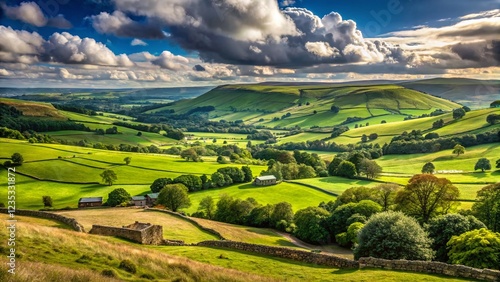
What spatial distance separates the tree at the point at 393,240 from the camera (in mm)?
29359

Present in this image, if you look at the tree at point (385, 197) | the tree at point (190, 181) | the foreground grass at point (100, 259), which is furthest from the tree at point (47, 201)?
the tree at point (385, 197)

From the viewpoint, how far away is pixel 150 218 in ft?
166

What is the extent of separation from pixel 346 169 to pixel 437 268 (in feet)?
304

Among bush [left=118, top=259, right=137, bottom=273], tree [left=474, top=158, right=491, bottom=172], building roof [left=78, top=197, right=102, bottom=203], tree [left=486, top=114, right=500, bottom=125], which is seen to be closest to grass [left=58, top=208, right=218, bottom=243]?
bush [left=118, top=259, right=137, bottom=273]

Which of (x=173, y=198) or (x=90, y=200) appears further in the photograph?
(x=90, y=200)

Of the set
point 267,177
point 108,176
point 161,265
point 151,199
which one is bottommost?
point 151,199

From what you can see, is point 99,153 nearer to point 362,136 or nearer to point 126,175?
point 126,175

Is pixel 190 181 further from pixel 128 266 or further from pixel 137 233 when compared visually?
pixel 128 266

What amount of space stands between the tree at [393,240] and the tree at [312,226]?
28079 mm

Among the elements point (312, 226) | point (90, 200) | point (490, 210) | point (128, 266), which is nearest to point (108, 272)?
point (128, 266)

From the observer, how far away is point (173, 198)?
7975 cm

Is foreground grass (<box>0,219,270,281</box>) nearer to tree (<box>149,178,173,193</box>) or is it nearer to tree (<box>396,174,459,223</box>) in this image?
tree (<box>396,174,459,223</box>)

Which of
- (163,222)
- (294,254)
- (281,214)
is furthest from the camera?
(281,214)

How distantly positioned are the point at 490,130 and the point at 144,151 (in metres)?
138
